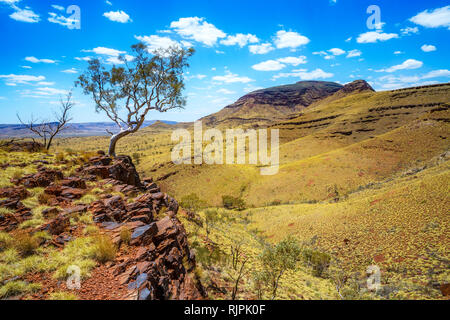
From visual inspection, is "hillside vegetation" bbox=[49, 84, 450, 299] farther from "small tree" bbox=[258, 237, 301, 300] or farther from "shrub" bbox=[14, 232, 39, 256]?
"shrub" bbox=[14, 232, 39, 256]

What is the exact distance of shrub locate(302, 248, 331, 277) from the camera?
51.0 ft

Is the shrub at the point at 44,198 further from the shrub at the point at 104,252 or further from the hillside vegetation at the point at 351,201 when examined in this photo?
the hillside vegetation at the point at 351,201

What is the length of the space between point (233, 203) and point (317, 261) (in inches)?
976

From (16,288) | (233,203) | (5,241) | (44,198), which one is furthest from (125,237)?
(233,203)

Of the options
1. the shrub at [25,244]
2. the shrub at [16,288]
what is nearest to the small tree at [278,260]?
the shrub at [16,288]

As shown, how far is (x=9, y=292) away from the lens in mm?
4117

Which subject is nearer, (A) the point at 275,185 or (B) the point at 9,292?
(B) the point at 9,292

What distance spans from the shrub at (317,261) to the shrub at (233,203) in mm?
22745

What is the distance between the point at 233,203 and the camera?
40438 mm

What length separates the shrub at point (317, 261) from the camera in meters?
15.5

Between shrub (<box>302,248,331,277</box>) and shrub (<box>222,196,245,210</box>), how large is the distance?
895 inches
